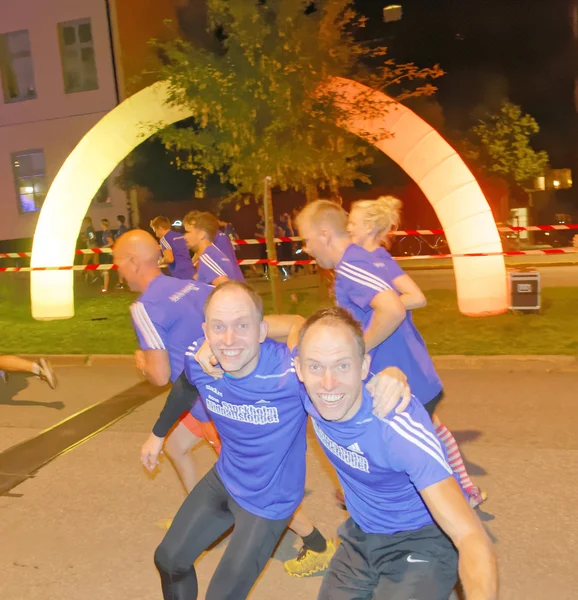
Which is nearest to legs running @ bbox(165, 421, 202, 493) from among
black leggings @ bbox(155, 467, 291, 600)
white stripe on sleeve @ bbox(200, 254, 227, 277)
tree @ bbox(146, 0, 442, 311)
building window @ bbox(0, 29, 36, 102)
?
black leggings @ bbox(155, 467, 291, 600)

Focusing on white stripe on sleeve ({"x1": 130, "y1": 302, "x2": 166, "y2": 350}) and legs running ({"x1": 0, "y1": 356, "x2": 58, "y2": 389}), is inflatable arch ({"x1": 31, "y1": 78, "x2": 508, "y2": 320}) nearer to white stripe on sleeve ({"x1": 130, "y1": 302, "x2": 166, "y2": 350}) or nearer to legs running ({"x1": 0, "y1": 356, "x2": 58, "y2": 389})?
legs running ({"x1": 0, "y1": 356, "x2": 58, "y2": 389})

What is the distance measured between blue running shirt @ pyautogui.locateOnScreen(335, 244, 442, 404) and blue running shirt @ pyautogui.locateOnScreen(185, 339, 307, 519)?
1045 mm

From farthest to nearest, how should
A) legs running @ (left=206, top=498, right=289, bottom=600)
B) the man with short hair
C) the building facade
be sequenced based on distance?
the building facade < the man with short hair < legs running @ (left=206, top=498, right=289, bottom=600)

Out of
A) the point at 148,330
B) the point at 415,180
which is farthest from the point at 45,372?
the point at 415,180

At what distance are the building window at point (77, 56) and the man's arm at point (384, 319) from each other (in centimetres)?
2586

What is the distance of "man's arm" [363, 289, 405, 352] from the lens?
3.79 metres

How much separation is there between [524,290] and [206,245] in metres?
6.19

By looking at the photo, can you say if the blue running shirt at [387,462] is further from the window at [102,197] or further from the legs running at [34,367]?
the window at [102,197]

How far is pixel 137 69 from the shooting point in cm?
2670

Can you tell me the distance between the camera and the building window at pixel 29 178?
28312 mm

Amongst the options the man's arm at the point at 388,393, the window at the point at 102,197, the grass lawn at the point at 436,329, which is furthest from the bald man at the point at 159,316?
the window at the point at 102,197

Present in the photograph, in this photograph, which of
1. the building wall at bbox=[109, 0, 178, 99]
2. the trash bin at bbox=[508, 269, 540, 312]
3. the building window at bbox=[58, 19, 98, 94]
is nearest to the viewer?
the trash bin at bbox=[508, 269, 540, 312]

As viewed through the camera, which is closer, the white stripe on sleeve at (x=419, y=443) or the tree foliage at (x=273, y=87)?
the white stripe on sleeve at (x=419, y=443)

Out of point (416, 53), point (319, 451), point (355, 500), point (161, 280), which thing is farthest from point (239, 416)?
point (416, 53)
